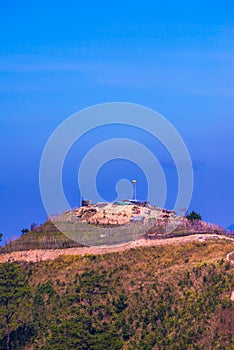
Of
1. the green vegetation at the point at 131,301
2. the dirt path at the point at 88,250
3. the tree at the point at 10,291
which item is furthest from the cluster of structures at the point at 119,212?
the tree at the point at 10,291

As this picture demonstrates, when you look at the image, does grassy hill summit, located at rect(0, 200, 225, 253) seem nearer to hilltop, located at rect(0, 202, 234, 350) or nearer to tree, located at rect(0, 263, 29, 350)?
hilltop, located at rect(0, 202, 234, 350)

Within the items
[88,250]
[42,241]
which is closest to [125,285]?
[88,250]

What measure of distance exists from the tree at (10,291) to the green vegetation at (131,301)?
2.70 ft

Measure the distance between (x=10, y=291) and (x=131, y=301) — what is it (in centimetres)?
1342

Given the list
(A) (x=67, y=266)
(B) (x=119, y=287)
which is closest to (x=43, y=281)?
(A) (x=67, y=266)

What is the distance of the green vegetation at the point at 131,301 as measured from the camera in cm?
8444

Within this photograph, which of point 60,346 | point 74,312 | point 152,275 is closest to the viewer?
point 60,346

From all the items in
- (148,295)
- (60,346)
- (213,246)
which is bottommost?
(60,346)

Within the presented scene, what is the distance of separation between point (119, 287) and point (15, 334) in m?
12.6

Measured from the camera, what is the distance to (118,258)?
345 ft

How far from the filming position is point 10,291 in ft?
313

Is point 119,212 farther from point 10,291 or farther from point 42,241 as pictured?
point 10,291

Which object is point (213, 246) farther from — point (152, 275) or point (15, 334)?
point (15, 334)

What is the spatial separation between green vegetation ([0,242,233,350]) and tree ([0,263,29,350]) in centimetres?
82
